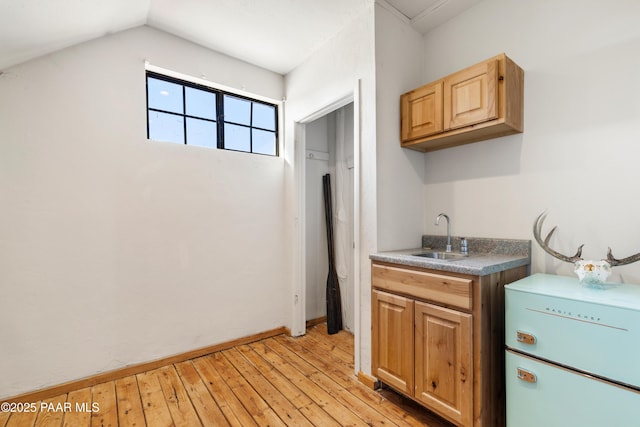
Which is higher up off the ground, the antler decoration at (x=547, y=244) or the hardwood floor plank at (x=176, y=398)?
the antler decoration at (x=547, y=244)

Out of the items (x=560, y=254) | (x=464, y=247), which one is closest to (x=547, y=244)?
(x=560, y=254)

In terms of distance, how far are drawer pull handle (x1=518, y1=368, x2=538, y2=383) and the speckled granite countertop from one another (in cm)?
46

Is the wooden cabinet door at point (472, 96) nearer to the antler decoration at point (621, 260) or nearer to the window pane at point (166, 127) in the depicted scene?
the antler decoration at point (621, 260)

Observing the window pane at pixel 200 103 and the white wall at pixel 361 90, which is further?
the window pane at pixel 200 103

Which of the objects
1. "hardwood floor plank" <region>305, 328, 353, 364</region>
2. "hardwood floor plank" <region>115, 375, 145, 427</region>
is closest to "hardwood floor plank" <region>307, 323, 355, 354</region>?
"hardwood floor plank" <region>305, 328, 353, 364</region>

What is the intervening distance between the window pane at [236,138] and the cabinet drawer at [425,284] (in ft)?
5.87

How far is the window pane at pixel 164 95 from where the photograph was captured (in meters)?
2.44

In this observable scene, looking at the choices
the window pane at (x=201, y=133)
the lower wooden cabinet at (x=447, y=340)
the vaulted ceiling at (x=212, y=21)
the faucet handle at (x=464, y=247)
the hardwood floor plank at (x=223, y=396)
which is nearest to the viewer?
the lower wooden cabinet at (x=447, y=340)

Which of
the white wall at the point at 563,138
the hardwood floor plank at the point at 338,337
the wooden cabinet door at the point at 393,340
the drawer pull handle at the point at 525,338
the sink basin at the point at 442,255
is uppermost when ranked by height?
the white wall at the point at 563,138

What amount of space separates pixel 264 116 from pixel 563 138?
2536 millimetres

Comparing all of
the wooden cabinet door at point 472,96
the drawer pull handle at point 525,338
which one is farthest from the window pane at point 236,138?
the drawer pull handle at point 525,338

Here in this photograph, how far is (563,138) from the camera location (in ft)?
5.54

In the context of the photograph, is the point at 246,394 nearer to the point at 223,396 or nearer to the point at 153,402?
the point at 223,396

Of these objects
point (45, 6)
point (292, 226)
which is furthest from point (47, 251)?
point (292, 226)
